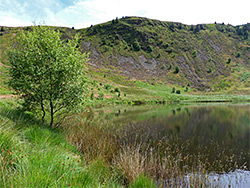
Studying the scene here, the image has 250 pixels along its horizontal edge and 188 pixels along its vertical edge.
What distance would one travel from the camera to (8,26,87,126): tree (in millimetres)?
11516

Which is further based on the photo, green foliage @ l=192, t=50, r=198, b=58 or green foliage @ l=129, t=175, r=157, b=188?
green foliage @ l=192, t=50, r=198, b=58

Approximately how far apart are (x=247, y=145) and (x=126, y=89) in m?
66.0

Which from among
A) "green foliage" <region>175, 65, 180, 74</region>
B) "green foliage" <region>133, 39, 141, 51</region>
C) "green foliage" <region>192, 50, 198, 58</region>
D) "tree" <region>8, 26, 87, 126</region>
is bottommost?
"tree" <region>8, 26, 87, 126</region>

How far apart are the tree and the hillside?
79517 mm

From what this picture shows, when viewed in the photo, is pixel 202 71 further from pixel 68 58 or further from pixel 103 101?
pixel 68 58

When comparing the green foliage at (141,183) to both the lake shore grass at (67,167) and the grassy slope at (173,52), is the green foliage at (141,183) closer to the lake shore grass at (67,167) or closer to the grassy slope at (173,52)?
the lake shore grass at (67,167)

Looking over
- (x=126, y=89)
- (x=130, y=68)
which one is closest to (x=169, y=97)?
(x=126, y=89)

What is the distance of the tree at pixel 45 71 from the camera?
11.5 meters

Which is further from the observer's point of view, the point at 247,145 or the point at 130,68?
the point at 130,68

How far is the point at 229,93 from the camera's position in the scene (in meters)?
103

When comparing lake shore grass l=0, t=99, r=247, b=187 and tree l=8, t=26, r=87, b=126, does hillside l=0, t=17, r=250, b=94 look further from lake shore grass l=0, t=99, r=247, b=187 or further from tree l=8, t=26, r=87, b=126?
lake shore grass l=0, t=99, r=247, b=187

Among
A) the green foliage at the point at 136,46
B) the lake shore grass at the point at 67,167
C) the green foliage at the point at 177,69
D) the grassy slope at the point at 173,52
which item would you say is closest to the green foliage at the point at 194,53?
the grassy slope at the point at 173,52

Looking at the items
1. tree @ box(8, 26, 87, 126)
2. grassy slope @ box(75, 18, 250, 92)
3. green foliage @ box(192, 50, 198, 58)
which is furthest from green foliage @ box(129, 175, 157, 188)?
green foliage @ box(192, 50, 198, 58)

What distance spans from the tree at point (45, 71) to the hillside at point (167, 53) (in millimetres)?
79517
